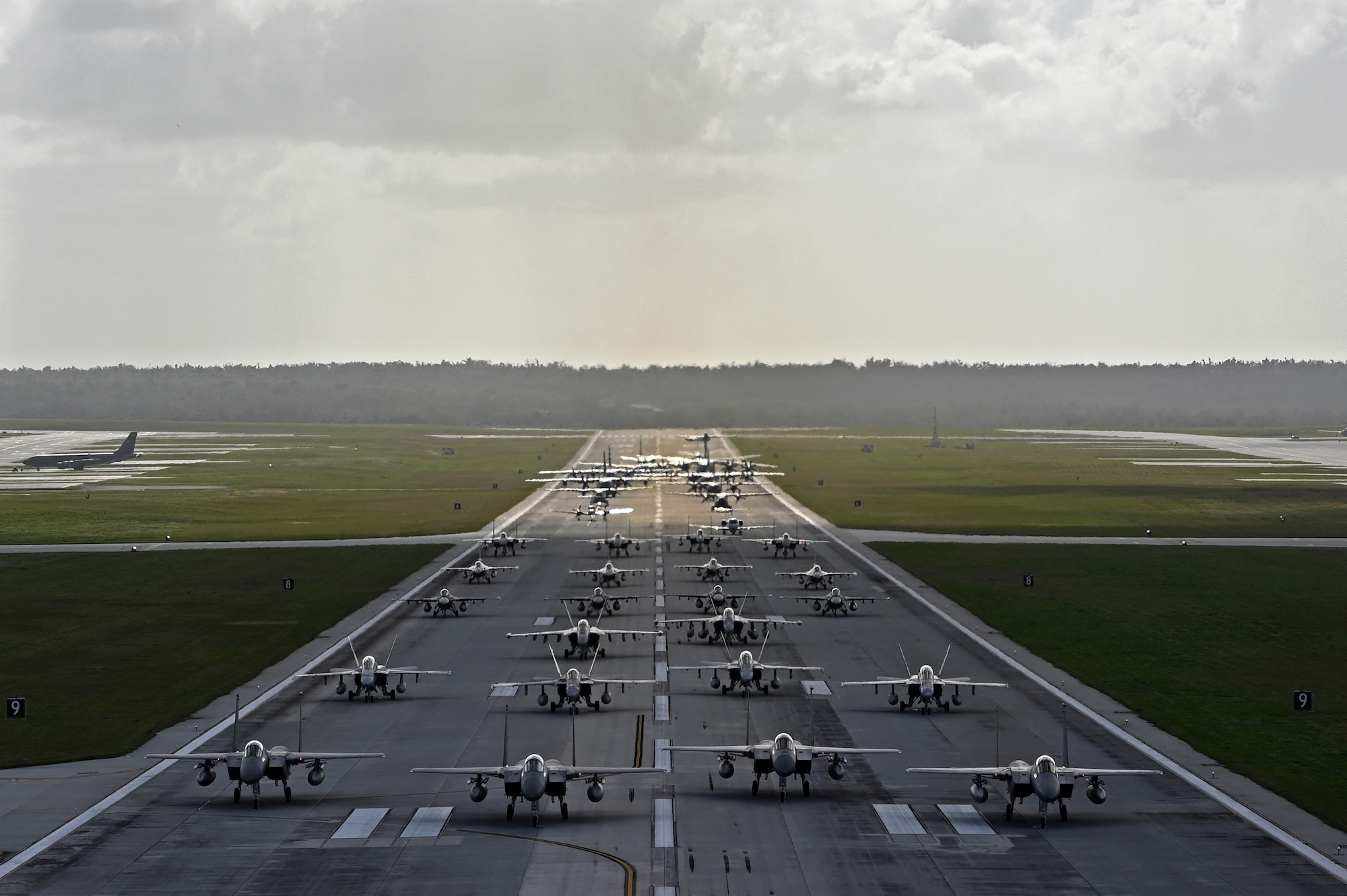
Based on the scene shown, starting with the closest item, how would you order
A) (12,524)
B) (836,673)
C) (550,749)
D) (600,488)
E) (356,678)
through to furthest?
(550,749) → (356,678) → (836,673) → (12,524) → (600,488)

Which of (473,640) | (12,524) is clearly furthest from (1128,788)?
(12,524)

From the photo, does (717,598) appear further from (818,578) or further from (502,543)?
(502,543)

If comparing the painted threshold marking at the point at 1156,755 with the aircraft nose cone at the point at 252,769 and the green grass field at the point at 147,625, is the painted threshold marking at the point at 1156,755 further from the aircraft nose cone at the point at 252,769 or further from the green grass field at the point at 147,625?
the green grass field at the point at 147,625

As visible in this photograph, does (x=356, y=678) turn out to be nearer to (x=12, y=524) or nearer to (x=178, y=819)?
(x=178, y=819)

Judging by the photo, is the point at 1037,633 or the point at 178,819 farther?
the point at 1037,633

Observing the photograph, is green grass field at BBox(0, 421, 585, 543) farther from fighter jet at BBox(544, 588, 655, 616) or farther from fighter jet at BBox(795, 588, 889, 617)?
fighter jet at BBox(795, 588, 889, 617)

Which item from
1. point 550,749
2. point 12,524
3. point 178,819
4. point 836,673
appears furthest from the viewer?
point 12,524
